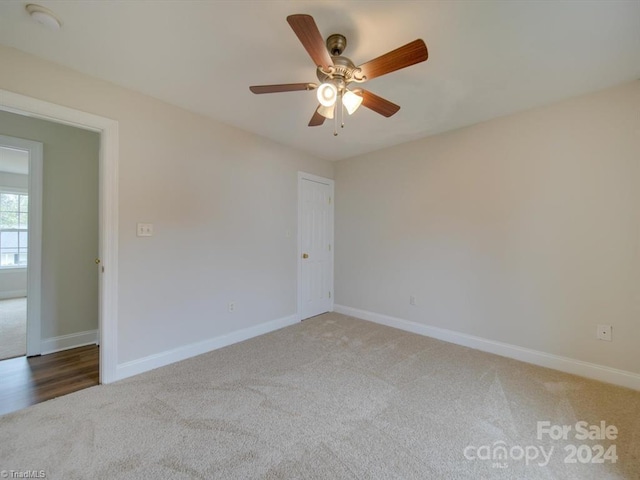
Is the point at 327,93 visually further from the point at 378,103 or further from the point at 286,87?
the point at 378,103

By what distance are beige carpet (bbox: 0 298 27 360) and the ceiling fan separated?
3726 millimetres

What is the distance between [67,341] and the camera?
2.96 metres

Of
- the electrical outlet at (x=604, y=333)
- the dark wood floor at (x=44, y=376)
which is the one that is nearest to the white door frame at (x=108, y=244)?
the dark wood floor at (x=44, y=376)

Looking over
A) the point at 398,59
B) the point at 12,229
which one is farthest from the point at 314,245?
the point at 12,229

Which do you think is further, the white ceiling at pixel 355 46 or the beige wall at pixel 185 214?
the beige wall at pixel 185 214

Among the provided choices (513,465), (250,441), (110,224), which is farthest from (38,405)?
(513,465)

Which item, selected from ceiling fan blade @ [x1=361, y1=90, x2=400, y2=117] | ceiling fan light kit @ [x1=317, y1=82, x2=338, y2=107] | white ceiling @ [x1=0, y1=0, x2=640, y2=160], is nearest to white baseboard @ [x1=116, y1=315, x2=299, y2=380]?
white ceiling @ [x1=0, y1=0, x2=640, y2=160]

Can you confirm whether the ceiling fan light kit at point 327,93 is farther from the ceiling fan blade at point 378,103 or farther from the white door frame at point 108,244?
the white door frame at point 108,244

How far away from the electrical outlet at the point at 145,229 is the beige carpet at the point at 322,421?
1.26m

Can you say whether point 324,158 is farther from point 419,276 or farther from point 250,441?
point 250,441

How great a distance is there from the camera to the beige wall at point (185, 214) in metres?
2.25

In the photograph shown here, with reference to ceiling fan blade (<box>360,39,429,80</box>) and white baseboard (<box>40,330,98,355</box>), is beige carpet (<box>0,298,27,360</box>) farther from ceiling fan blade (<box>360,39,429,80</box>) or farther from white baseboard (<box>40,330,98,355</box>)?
ceiling fan blade (<box>360,39,429,80</box>)

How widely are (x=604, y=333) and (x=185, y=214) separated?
4.03 metres

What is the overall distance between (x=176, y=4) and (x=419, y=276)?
3387mm
